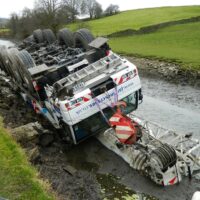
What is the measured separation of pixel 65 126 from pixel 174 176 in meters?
3.14

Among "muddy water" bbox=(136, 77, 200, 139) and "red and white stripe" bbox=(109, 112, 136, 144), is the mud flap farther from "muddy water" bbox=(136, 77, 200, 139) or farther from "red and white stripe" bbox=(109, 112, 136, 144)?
"muddy water" bbox=(136, 77, 200, 139)

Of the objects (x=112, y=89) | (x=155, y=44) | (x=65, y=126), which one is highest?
(x=112, y=89)

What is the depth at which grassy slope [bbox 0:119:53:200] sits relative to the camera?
6052mm

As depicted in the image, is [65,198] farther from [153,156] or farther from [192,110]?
[192,110]

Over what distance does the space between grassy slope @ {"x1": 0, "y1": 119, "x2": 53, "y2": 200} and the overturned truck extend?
1.56 meters

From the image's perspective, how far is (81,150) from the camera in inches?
376

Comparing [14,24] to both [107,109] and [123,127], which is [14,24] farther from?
[123,127]

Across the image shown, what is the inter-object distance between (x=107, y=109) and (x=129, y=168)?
1663 mm

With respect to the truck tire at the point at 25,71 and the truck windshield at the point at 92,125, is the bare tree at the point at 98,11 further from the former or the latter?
the truck windshield at the point at 92,125

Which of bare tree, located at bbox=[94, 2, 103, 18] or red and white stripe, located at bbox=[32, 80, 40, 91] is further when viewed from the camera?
bare tree, located at bbox=[94, 2, 103, 18]

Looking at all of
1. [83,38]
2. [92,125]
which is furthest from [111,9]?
[92,125]

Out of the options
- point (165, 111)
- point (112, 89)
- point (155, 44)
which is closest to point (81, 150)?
point (112, 89)

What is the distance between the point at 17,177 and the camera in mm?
6645

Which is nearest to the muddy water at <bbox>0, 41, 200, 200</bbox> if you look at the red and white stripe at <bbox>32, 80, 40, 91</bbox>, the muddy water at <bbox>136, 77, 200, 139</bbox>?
the muddy water at <bbox>136, 77, 200, 139</bbox>
